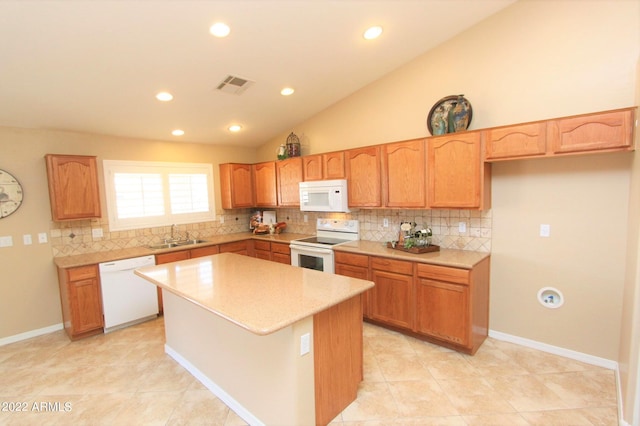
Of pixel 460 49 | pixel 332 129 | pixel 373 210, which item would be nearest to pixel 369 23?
pixel 460 49

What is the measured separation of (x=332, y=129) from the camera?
428 centimetres

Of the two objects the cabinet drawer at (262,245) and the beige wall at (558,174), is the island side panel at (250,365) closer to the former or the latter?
the cabinet drawer at (262,245)

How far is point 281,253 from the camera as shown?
4.40m

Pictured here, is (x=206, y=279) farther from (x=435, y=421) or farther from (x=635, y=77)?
(x=635, y=77)

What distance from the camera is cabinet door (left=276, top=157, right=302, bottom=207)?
442cm

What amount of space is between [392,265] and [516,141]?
1594mm

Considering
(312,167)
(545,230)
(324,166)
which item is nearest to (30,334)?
(312,167)

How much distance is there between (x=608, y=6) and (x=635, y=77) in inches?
24.1

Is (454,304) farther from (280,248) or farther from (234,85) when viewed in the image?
(234,85)

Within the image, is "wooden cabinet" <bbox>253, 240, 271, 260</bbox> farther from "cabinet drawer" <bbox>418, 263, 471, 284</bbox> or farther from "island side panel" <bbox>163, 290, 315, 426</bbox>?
"cabinet drawer" <bbox>418, 263, 471, 284</bbox>

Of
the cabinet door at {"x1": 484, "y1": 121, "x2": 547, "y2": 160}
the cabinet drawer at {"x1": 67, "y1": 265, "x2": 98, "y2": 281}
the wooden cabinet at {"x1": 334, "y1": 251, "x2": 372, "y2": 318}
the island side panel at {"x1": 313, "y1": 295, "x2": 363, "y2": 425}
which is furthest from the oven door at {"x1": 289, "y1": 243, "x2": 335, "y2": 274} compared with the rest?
the cabinet drawer at {"x1": 67, "y1": 265, "x2": 98, "y2": 281}

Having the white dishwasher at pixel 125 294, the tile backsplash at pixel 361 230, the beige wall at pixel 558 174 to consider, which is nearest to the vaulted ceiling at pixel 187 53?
the beige wall at pixel 558 174

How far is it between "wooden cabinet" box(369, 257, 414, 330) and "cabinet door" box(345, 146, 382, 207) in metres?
0.74

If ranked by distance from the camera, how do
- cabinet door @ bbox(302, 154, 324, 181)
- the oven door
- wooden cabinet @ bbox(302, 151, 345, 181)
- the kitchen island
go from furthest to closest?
cabinet door @ bbox(302, 154, 324, 181) → wooden cabinet @ bbox(302, 151, 345, 181) → the oven door → the kitchen island
